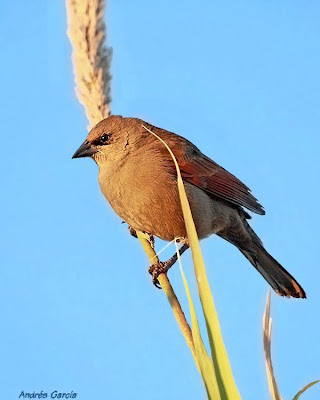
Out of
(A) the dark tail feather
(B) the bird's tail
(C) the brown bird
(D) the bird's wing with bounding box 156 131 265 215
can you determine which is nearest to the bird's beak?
(C) the brown bird

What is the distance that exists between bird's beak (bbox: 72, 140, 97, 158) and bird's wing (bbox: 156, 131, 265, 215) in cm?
53

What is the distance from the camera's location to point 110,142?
148 inches

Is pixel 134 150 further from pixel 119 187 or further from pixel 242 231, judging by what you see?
pixel 242 231

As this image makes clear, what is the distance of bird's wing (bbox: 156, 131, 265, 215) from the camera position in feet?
12.9

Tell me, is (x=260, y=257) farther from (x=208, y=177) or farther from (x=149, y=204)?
(x=149, y=204)

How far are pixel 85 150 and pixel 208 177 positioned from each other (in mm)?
862

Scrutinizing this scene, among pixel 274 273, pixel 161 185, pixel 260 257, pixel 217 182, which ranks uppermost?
pixel 217 182

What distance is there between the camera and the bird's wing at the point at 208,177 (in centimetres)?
394

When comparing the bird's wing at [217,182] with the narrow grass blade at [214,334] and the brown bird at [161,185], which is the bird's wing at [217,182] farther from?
the narrow grass blade at [214,334]

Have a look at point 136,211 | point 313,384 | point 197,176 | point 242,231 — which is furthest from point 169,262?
point 313,384

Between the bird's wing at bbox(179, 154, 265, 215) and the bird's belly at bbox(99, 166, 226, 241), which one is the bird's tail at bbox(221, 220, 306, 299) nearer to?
the bird's wing at bbox(179, 154, 265, 215)

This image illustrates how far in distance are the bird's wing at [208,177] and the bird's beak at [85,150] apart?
53cm

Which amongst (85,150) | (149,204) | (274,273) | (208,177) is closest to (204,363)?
(149,204)

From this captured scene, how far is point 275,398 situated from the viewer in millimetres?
1384
